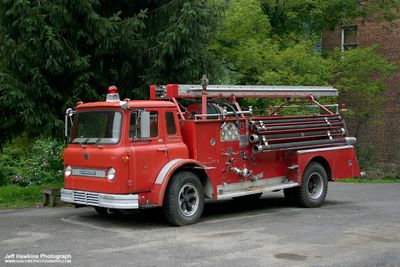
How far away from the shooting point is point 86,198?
1029cm

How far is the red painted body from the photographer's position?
9.92m

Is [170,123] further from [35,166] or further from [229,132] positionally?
[35,166]

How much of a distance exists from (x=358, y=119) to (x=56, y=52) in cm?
2151

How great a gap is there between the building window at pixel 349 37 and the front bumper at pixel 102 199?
22780 mm

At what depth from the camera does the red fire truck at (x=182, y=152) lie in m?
10.0

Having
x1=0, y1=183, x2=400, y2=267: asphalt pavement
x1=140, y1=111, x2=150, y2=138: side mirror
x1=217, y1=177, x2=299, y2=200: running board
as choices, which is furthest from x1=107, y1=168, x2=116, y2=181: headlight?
x1=217, y1=177, x2=299, y2=200: running board

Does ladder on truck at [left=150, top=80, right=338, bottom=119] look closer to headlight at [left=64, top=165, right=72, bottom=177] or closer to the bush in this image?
headlight at [left=64, top=165, right=72, bottom=177]

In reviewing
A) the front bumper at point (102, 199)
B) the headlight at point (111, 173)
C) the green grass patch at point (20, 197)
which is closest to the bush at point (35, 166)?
the green grass patch at point (20, 197)

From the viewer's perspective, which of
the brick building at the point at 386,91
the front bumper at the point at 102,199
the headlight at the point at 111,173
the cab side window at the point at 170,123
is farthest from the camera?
the brick building at the point at 386,91

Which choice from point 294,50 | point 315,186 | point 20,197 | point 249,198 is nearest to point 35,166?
point 20,197

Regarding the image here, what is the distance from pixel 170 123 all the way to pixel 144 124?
0.69 meters

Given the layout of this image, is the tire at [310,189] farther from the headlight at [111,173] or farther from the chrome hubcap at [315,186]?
the headlight at [111,173]

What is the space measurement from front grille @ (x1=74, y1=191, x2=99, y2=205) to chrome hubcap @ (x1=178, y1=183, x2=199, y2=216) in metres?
1.48

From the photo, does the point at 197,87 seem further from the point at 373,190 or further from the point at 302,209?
the point at 373,190
